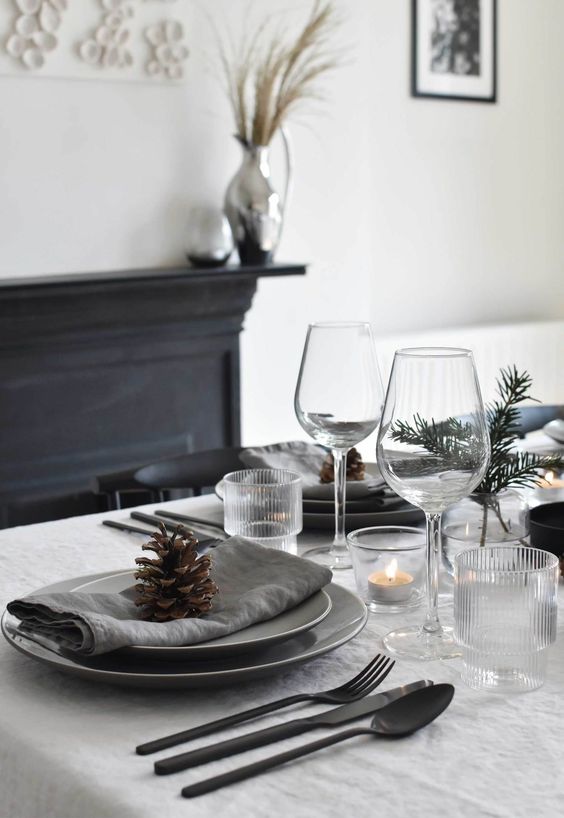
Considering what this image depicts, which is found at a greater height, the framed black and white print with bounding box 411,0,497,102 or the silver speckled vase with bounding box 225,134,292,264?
the framed black and white print with bounding box 411,0,497,102

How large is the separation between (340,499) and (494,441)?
0.23m

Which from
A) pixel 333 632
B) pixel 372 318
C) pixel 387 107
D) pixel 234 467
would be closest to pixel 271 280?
pixel 372 318

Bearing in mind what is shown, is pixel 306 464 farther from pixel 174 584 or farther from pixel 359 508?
pixel 174 584

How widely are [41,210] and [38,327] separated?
1.04 feet

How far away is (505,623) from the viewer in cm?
87

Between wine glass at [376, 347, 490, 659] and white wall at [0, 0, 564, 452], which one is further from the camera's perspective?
white wall at [0, 0, 564, 452]

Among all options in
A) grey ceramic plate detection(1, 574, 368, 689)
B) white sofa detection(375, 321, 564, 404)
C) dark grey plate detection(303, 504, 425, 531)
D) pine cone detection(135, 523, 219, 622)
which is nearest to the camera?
grey ceramic plate detection(1, 574, 368, 689)

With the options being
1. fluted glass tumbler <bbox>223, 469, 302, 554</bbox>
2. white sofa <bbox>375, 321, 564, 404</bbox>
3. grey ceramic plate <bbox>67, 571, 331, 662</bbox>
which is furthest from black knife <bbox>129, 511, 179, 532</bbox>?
white sofa <bbox>375, 321, 564, 404</bbox>

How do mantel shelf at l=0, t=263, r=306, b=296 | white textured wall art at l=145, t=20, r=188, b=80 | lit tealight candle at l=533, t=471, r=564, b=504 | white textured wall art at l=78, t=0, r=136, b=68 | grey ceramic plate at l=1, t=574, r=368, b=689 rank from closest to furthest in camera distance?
grey ceramic plate at l=1, t=574, r=368, b=689, lit tealight candle at l=533, t=471, r=564, b=504, mantel shelf at l=0, t=263, r=306, b=296, white textured wall art at l=78, t=0, r=136, b=68, white textured wall art at l=145, t=20, r=188, b=80

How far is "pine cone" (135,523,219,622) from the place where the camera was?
949mm

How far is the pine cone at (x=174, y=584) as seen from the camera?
949mm

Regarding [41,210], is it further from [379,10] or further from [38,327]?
[379,10]

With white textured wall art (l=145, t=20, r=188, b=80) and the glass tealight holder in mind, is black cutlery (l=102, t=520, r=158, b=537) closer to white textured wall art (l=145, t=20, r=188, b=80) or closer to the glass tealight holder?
the glass tealight holder

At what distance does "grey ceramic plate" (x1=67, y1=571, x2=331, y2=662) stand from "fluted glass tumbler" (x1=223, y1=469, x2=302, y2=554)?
19 centimetres
